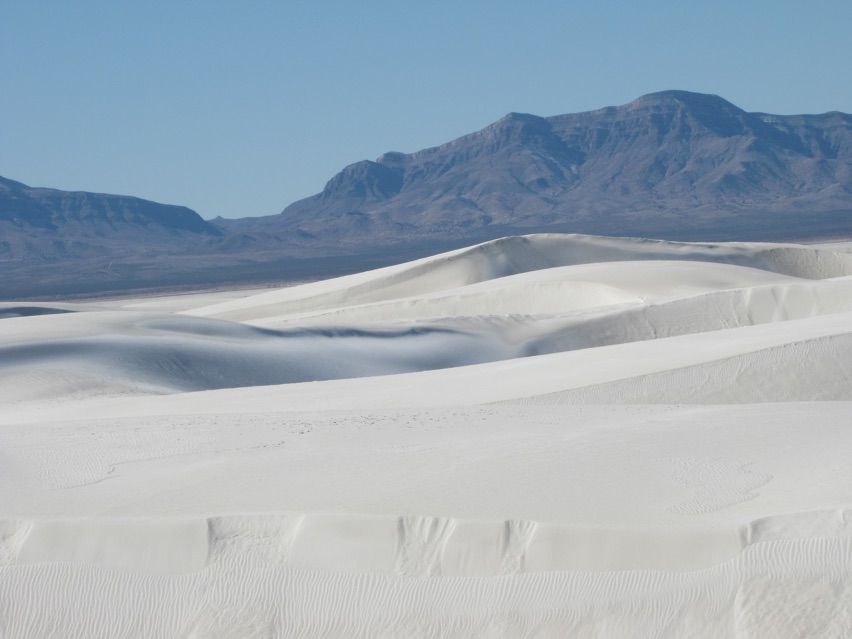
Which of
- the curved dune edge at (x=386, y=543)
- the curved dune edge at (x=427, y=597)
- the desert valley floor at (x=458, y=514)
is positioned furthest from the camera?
the curved dune edge at (x=386, y=543)

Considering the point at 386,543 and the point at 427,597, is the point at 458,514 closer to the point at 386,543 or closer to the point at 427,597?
the point at 386,543

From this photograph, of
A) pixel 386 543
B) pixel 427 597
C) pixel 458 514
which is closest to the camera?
pixel 427 597

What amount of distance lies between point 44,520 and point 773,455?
12.2 ft

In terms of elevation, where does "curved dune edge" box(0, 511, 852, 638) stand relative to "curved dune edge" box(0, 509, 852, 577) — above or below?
→ below

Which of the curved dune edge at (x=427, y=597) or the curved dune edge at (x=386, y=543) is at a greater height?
the curved dune edge at (x=386, y=543)

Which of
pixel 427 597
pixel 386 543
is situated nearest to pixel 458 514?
pixel 386 543

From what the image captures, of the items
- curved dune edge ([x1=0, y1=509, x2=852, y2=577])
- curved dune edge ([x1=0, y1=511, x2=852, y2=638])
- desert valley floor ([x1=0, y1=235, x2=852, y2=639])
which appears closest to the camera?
curved dune edge ([x1=0, y1=511, x2=852, y2=638])

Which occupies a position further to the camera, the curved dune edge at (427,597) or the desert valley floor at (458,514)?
the desert valley floor at (458,514)

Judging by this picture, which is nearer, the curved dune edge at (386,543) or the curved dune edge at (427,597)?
the curved dune edge at (427,597)

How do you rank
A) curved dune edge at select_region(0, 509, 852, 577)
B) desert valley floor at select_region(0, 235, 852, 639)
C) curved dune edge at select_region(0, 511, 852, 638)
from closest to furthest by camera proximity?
curved dune edge at select_region(0, 511, 852, 638), desert valley floor at select_region(0, 235, 852, 639), curved dune edge at select_region(0, 509, 852, 577)

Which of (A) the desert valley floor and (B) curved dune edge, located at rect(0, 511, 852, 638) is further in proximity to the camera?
(A) the desert valley floor

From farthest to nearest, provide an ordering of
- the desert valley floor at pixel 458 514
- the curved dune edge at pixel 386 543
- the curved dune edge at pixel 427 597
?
the curved dune edge at pixel 386 543
the desert valley floor at pixel 458 514
the curved dune edge at pixel 427 597

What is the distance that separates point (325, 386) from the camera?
13094 millimetres

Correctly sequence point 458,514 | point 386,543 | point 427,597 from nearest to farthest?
point 427,597 → point 386,543 → point 458,514
